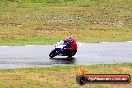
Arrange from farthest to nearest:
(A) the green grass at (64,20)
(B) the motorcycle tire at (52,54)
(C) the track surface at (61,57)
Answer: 1. (A) the green grass at (64,20)
2. (B) the motorcycle tire at (52,54)
3. (C) the track surface at (61,57)

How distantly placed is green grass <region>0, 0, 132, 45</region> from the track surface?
8.49 ft

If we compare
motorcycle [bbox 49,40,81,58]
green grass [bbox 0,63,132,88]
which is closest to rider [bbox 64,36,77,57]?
motorcycle [bbox 49,40,81,58]

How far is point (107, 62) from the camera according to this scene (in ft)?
77.9

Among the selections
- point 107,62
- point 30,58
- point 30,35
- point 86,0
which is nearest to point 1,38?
point 30,35

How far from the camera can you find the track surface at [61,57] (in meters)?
23.2

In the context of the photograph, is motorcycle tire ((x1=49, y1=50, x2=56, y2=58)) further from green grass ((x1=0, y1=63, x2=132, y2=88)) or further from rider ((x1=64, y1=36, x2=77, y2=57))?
green grass ((x1=0, y1=63, x2=132, y2=88))

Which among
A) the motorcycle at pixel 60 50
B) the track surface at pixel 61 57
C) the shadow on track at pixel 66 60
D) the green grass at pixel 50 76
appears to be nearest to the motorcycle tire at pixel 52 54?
the motorcycle at pixel 60 50

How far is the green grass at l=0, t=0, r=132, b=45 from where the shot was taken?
112 feet

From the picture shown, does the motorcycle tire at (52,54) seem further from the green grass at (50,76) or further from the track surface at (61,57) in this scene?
the green grass at (50,76)

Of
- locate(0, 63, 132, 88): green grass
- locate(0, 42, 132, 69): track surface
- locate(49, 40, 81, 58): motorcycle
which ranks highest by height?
locate(49, 40, 81, 58): motorcycle

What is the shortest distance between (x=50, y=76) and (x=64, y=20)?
2362 centimetres

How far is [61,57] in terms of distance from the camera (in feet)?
82.3

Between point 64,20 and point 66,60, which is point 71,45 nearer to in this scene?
point 66,60

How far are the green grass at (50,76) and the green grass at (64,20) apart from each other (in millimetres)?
8560
